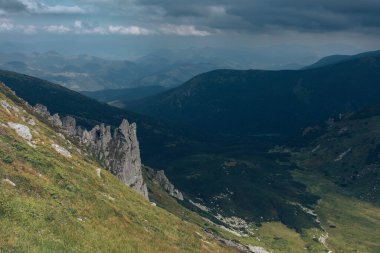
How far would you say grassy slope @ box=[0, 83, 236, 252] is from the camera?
3388 cm

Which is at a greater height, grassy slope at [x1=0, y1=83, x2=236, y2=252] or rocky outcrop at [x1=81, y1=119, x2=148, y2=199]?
grassy slope at [x1=0, y1=83, x2=236, y2=252]

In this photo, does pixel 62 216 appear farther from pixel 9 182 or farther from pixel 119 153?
pixel 119 153

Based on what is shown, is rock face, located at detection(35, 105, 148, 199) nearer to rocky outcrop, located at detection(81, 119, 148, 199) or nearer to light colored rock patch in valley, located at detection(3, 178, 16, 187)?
rocky outcrop, located at detection(81, 119, 148, 199)

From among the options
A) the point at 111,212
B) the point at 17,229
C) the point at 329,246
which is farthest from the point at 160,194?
the point at 17,229

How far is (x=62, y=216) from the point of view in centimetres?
4025

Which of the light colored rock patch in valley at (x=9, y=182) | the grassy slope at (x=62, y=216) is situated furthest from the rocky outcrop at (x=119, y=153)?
the light colored rock patch in valley at (x=9, y=182)

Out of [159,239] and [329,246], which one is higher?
[159,239]

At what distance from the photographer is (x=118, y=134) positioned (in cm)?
17812

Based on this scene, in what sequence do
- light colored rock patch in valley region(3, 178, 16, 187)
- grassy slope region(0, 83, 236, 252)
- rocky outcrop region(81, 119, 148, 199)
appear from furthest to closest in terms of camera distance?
1. rocky outcrop region(81, 119, 148, 199)
2. light colored rock patch in valley region(3, 178, 16, 187)
3. grassy slope region(0, 83, 236, 252)

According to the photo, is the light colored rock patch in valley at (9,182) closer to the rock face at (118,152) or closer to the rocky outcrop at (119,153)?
the rock face at (118,152)

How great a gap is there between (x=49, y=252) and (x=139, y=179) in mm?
126609

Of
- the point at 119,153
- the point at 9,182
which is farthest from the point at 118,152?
the point at 9,182

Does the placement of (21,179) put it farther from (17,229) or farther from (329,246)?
(329,246)

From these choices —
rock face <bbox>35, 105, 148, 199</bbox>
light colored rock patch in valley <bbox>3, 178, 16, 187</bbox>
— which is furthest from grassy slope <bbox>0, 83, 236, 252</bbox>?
rock face <bbox>35, 105, 148, 199</bbox>
